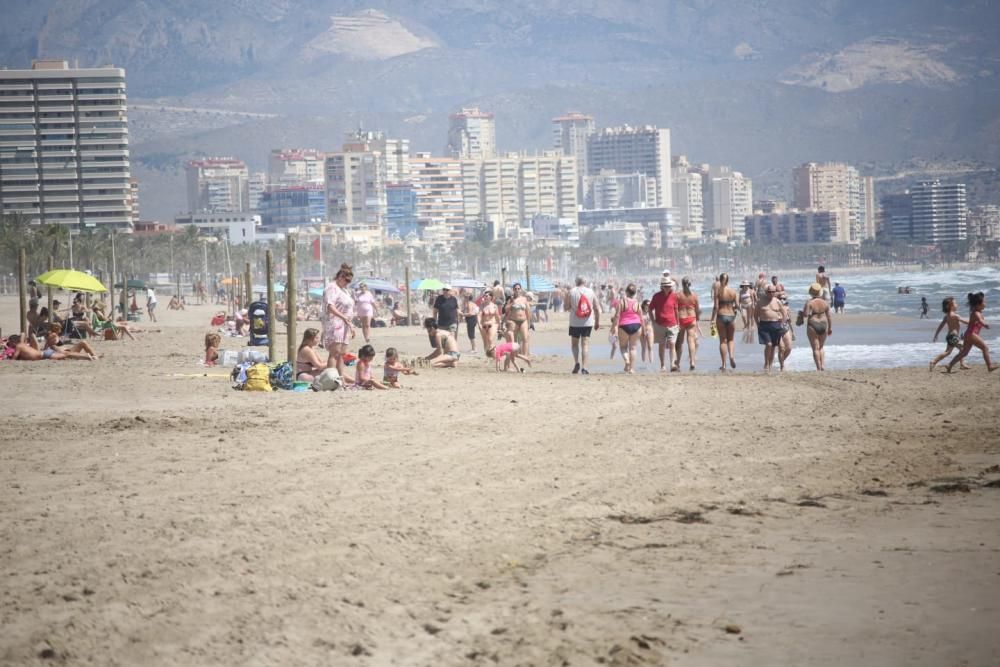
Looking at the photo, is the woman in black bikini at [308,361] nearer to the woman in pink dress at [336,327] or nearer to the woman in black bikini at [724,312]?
the woman in pink dress at [336,327]

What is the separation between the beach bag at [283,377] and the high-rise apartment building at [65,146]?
6427 inches

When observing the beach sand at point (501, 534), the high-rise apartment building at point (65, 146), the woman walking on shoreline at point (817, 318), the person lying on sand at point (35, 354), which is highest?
the high-rise apartment building at point (65, 146)

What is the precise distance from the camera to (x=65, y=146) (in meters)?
176

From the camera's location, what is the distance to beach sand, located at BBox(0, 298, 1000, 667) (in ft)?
19.9

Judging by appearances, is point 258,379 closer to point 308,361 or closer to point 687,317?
point 308,361

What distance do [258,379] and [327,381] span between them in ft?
2.71

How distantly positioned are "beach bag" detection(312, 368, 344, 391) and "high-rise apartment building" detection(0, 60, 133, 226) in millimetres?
163883

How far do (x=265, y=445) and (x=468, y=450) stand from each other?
5.21 ft

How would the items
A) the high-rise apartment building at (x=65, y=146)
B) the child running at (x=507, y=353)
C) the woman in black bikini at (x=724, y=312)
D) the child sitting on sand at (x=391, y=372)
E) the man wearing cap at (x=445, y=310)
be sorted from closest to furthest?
the child sitting on sand at (x=391, y=372), the woman in black bikini at (x=724, y=312), the child running at (x=507, y=353), the man wearing cap at (x=445, y=310), the high-rise apartment building at (x=65, y=146)

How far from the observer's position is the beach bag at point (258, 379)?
1545 centimetres

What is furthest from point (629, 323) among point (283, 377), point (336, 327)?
point (283, 377)

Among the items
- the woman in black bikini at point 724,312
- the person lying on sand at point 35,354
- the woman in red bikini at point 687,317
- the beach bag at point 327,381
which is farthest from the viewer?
the person lying on sand at point 35,354

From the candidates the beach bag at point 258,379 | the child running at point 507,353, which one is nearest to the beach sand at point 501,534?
the beach bag at point 258,379

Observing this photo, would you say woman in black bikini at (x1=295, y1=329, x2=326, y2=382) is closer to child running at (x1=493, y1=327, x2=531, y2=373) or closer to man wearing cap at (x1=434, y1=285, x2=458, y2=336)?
child running at (x1=493, y1=327, x2=531, y2=373)
